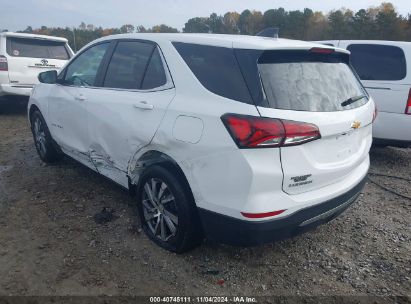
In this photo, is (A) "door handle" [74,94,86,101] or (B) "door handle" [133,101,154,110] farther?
(A) "door handle" [74,94,86,101]

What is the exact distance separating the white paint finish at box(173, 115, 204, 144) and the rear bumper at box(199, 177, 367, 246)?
0.52 metres

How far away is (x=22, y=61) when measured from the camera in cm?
798

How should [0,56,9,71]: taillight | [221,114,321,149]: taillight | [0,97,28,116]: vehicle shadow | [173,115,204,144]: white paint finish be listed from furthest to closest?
[0,97,28,116]: vehicle shadow → [0,56,9,71]: taillight → [173,115,204,144]: white paint finish → [221,114,321,149]: taillight

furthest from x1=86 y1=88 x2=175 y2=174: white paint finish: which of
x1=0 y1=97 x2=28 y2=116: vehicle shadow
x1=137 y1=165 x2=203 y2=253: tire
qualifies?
x1=0 y1=97 x2=28 y2=116: vehicle shadow

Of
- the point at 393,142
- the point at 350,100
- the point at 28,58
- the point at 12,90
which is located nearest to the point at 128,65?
the point at 350,100

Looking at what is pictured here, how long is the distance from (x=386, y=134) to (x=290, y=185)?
3.47 meters

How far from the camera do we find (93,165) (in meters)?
3.94

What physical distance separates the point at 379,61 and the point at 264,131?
4.07 m

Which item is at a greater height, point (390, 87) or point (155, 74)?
point (155, 74)

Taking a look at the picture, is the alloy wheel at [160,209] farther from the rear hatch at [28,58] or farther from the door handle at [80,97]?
the rear hatch at [28,58]

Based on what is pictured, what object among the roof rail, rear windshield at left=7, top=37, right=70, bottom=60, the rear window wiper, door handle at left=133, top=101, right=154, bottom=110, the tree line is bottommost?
the tree line

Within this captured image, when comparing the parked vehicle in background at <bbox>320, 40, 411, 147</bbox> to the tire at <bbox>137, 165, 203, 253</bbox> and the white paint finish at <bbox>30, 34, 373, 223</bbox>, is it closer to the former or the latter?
the white paint finish at <bbox>30, 34, 373, 223</bbox>

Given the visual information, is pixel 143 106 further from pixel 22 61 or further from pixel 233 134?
pixel 22 61

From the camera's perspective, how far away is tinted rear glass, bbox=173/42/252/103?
245 cm
